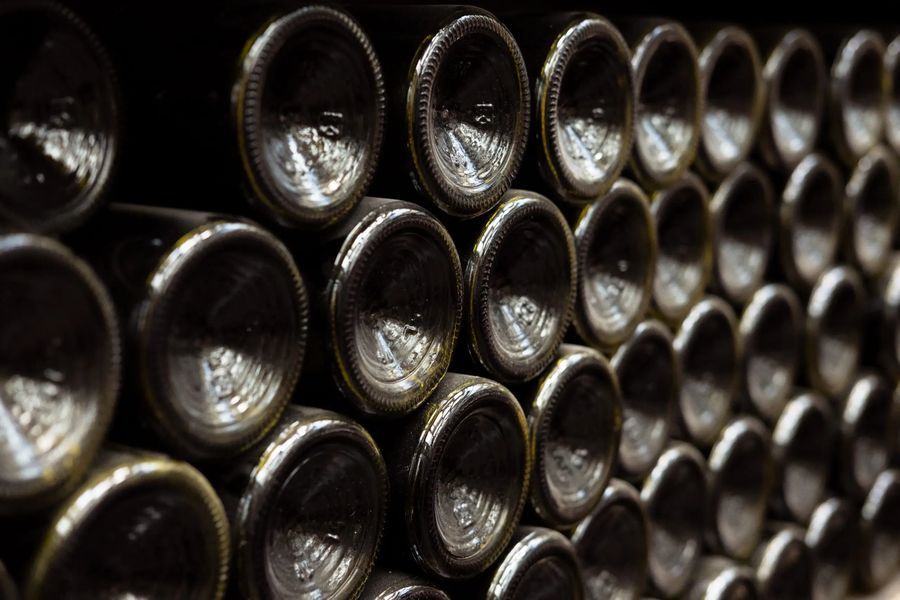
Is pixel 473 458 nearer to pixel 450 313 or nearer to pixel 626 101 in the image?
pixel 450 313

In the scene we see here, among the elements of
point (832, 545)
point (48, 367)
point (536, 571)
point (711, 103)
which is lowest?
point (832, 545)

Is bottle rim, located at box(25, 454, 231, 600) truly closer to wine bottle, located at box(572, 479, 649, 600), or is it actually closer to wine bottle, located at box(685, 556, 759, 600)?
wine bottle, located at box(572, 479, 649, 600)

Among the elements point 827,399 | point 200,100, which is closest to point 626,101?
point 200,100

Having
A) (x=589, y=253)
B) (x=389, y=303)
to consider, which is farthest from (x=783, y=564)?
(x=389, y=303)

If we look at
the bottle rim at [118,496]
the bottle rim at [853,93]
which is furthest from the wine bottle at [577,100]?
the bottle rim at [853,93]

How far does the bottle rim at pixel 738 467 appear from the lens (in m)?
1.89

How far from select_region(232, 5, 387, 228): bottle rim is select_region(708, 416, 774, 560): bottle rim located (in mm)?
1088

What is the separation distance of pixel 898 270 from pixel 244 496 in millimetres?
1886

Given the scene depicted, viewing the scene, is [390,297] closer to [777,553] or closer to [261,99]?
[261,99]

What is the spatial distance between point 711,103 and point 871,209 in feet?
2.34

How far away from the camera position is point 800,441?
2.14m

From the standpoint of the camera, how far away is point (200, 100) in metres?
1.00

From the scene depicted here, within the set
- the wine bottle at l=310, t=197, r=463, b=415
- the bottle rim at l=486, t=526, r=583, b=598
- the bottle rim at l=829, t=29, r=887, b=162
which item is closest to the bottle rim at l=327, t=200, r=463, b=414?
the wine bottle at l=310, t=197, r=463, b=415

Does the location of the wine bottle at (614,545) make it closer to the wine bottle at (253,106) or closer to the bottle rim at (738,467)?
the bottle rim at (738,467)
